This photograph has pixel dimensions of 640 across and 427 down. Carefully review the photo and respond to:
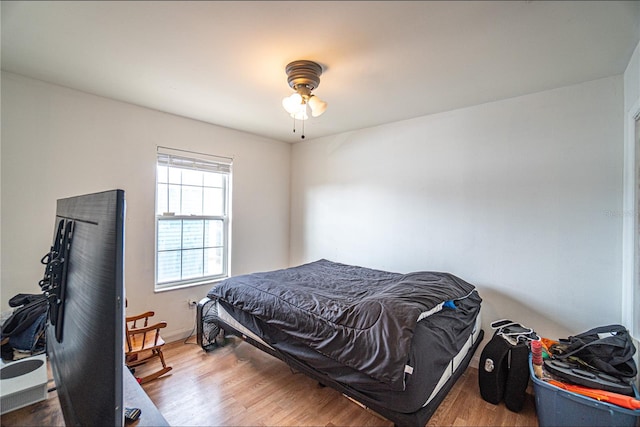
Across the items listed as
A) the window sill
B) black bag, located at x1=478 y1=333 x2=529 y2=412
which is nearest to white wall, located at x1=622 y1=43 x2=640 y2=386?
black bag, located at x1=478 y1=333 x2=529 y2=412

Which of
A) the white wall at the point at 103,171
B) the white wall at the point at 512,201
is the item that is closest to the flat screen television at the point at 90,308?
the white wall at the point at 103,171

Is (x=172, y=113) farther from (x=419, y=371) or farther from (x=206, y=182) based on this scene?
(x=419, y=371)

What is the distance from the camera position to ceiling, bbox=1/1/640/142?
56.5 inches

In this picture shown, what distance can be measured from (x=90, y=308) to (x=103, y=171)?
252 centimetres

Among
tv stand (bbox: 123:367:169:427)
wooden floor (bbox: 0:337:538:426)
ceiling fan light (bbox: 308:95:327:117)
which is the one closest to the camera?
tv stand (bbox: 123:367:169:427)

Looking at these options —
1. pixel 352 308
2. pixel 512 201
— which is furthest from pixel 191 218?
pixel 512 201

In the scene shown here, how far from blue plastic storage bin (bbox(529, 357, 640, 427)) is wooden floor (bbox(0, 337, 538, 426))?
27 centimetres

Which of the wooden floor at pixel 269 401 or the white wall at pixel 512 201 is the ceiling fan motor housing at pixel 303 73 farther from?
the wooden floor at pixel 269 401

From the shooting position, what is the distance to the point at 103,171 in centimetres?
257

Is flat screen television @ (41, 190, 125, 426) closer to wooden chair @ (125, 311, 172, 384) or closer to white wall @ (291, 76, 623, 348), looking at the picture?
wooden chair @ (125, 311, 172, 384)

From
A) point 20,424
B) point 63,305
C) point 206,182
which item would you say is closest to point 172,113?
point 206,182

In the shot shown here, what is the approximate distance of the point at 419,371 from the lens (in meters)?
1.45

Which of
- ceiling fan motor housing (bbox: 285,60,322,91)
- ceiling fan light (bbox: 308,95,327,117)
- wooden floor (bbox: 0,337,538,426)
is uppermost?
ceiling fan motor housing (bbox: 285,60,322,91)

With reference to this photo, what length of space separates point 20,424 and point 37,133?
2.39 m
